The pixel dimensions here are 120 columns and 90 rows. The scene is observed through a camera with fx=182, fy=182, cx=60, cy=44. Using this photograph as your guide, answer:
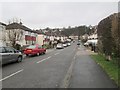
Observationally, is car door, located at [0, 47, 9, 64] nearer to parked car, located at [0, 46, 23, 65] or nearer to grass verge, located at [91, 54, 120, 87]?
parked car, located at [0, 46, 23, 65]

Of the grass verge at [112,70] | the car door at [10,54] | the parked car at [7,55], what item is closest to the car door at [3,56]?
the parked car at [7,55]

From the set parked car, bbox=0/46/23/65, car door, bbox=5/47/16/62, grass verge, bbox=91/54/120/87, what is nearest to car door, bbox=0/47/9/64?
parked car, bbox=0/46/23/65

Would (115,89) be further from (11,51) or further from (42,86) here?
(11,51)

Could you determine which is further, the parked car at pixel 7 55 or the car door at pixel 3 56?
the parked car at pixel 7 55

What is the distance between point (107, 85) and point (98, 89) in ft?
2.39

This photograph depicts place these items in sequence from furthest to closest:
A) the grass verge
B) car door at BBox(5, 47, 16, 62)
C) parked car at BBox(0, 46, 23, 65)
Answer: car door at BBox(5, 47, 16, 62), parked car at BBox(0, 46, 23, 65), the grass verge

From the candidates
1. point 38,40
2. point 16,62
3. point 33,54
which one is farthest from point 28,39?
point 16,62

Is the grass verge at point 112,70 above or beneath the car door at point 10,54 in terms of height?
beneath

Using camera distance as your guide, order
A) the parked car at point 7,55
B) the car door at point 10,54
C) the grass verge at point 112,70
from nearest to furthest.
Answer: the grass verge at point 112,70, the parked car at point 7,55, the car door at point 10,54

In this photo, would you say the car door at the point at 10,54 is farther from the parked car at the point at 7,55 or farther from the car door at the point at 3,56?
the car door at the point at 3,56

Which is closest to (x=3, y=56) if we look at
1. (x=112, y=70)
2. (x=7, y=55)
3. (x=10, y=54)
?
(x=7, y=55)

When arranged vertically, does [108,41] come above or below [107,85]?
above

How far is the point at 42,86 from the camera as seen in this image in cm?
768

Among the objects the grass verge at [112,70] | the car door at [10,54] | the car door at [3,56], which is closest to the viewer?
the grass verge at [112,70]
